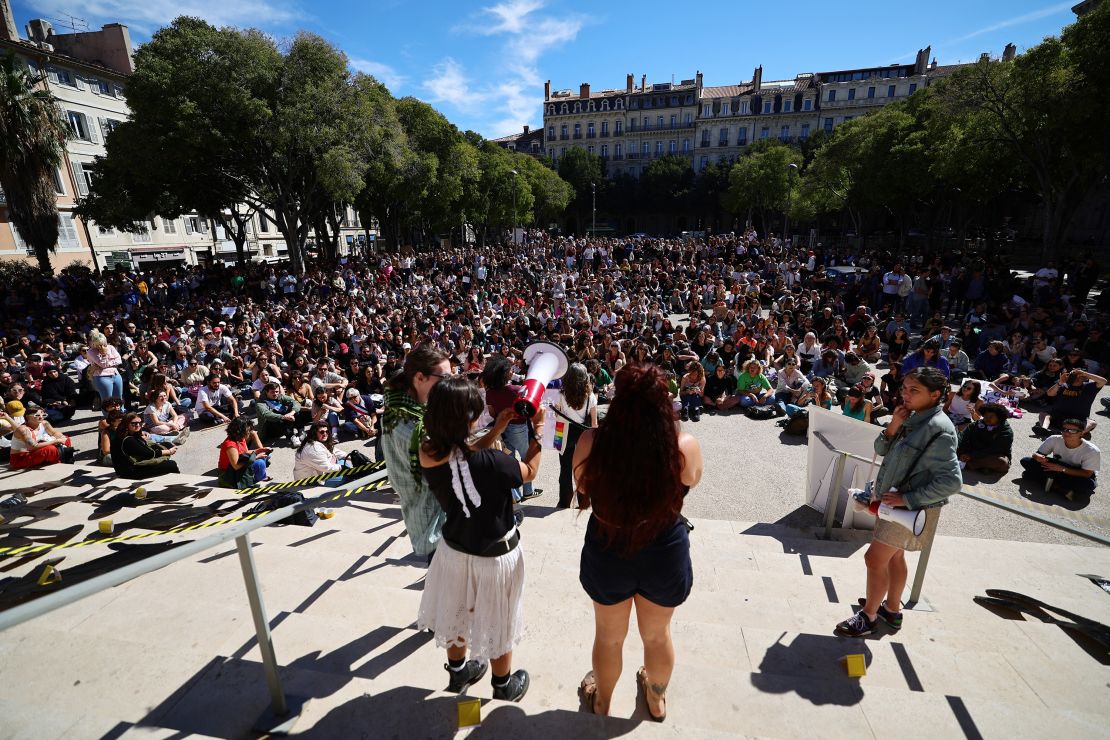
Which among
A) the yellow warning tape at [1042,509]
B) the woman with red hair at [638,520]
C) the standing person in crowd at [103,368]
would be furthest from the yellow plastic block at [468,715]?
the standing person in crowd at [103,368]

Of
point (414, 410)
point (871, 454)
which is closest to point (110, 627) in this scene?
point (414, 410)

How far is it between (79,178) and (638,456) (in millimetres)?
38774

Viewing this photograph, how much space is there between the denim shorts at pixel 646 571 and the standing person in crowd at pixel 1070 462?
663 centimetres

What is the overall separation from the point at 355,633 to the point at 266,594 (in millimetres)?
899

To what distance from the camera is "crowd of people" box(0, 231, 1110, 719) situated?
2.20 m

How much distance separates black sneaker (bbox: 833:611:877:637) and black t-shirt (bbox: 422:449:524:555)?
7.62 feet

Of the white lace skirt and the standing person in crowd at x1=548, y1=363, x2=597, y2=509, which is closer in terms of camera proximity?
the white lace skirt

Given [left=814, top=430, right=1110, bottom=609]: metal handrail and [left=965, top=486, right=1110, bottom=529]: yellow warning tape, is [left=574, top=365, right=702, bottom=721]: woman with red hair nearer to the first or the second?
[left=814, top=430, right=1110, bottom=609]: metal handrail

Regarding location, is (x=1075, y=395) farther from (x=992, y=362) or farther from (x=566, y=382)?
(x=566, y=382)

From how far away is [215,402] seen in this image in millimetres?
9969

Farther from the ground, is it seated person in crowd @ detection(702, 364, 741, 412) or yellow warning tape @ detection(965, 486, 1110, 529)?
yellow warning tape @ detection(965, 486, 1110, 529)

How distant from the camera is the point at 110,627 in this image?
9.60ft

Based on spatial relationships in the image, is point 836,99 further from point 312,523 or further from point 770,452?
point 312,523

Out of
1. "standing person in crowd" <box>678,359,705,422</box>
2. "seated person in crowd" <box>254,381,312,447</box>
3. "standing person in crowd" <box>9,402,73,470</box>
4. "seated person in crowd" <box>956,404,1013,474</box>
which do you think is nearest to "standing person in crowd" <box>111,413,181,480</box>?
"standing person in crowd" <box>9,402,73,470</box>
